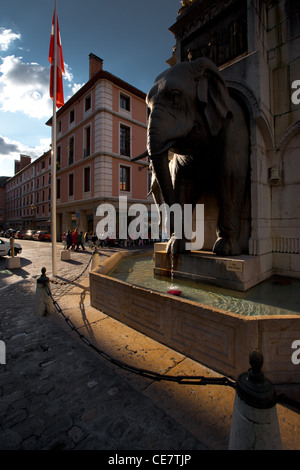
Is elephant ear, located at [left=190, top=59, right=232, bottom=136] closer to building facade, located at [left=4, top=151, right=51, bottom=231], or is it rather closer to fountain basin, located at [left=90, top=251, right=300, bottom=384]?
fountain basin, located at [left=90, top=251, right=300, bottom=384]

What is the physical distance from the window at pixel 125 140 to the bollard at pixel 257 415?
22276mm

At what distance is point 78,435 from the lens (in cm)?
167

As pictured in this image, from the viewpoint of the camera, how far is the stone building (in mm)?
3848

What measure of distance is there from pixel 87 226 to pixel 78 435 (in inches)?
854

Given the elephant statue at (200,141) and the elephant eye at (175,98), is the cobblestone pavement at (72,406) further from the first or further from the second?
the elephant eye at (175,98)

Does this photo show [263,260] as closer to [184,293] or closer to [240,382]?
[184,293]

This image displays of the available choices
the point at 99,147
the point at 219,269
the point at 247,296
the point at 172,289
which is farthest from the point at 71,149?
the point at 247,296

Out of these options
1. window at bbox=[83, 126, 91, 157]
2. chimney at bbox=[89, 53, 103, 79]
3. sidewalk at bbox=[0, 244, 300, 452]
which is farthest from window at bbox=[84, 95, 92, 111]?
sidewalk at bbox=[0, 244, 300, 452]

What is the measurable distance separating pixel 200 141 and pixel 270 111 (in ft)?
6.30

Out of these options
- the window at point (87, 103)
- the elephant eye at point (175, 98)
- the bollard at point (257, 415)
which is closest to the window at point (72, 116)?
the window at point (87, 103)

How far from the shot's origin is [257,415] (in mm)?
1184

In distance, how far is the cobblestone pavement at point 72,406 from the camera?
1623 mm

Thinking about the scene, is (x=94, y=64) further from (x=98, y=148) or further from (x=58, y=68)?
(x=58, y=68)

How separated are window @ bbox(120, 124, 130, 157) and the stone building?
1791 cm
